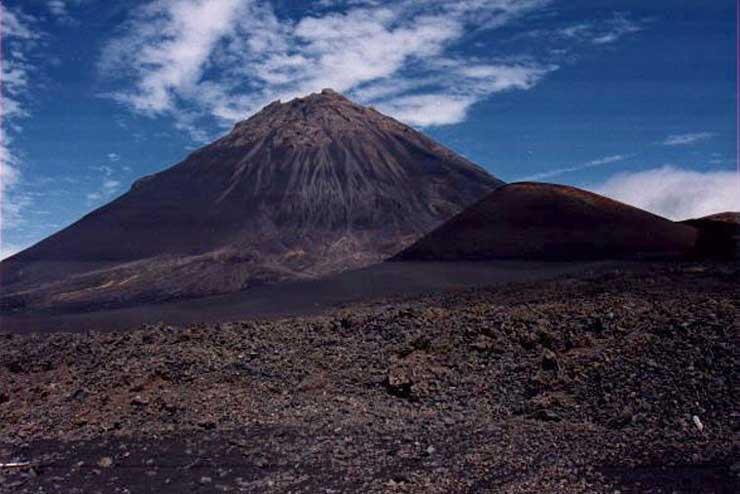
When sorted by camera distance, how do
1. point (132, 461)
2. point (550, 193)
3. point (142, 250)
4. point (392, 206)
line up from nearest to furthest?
point (132, 461) < point (550, 193) < point (142, 250) < point (392, 206)

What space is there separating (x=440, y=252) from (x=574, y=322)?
2704 centimetres

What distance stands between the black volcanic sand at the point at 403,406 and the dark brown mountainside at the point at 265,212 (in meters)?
38.3

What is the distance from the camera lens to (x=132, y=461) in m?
8.53

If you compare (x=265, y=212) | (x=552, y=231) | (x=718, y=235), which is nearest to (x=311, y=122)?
(x=265, y=212)

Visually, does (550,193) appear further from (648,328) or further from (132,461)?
(132,461)

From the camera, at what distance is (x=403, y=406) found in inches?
390

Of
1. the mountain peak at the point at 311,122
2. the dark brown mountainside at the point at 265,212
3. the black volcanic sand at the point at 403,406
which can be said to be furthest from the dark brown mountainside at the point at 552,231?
the mountain peak at the point at 311,122

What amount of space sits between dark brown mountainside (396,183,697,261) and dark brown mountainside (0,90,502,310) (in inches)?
707

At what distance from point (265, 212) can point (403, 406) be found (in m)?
67.4

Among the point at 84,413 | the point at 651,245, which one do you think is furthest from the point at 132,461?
the point at 651,245

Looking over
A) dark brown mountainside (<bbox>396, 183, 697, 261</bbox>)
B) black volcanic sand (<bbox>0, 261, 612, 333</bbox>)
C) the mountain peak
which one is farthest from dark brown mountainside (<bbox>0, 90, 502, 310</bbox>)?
black volcanic sand (<bbox>0, 261, 612, 333</bbox>)

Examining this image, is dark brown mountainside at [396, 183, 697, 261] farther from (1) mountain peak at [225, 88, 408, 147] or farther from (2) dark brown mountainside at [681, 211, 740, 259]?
(1) mountain peak at [225, 88, 408, 147]

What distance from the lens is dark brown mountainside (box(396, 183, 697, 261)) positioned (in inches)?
1448

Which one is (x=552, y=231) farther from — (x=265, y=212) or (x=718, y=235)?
(x=265, y=212)
